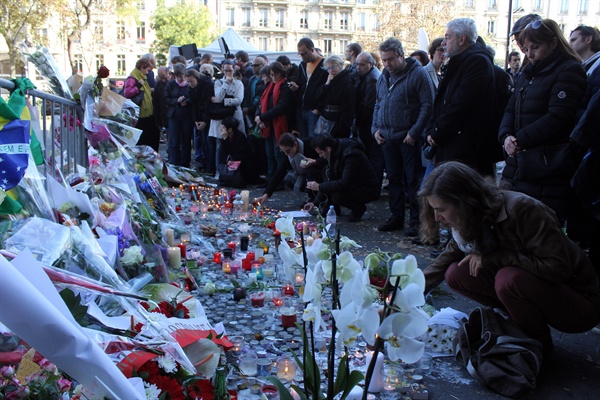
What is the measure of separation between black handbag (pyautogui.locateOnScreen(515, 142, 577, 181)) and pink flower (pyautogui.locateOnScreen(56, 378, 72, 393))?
10.7 feet

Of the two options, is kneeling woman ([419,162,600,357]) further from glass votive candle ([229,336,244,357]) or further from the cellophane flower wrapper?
the cellophane flower wrapper

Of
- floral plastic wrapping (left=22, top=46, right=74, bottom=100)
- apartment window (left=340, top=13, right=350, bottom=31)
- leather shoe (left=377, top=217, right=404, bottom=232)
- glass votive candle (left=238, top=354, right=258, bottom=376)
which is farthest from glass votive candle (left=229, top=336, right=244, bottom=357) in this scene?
apartment window (left=340, top=13, right=350, bottom=31)

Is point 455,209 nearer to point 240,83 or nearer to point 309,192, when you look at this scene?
point 309,192

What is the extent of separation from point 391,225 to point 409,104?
1223mm

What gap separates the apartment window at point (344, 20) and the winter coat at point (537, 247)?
59.2 meters

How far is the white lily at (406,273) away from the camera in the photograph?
4.43ft

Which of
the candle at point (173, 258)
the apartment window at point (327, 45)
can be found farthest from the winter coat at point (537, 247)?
→ the apartment window at point (327, 45)

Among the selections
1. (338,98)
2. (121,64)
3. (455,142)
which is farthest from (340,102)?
(121,64)

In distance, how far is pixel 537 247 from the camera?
278 cm

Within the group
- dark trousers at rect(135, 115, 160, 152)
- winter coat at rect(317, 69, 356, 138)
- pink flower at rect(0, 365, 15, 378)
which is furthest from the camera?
dark trousers at rect(135, 115, 160, 152)

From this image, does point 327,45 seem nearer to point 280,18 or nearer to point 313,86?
point 280,18

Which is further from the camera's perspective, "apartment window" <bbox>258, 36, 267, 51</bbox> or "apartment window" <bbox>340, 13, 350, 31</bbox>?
"apartment window" <bbox>258, 36, 267, 51</bbox>

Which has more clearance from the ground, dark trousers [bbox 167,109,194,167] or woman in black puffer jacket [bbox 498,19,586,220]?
woman in black puffer jacket [bbox 498,19,586,220]

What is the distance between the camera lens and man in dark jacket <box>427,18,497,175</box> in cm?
465
